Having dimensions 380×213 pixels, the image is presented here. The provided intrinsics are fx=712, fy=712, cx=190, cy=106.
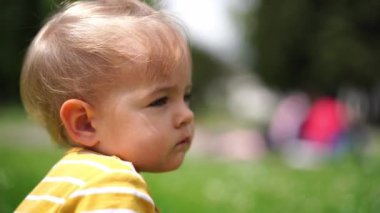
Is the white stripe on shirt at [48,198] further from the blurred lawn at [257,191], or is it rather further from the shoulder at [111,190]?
the blurred lawn at [257,191]

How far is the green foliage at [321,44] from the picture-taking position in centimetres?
2419

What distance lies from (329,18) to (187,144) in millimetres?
22936

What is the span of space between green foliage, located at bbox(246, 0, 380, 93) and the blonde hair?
73.3 ft

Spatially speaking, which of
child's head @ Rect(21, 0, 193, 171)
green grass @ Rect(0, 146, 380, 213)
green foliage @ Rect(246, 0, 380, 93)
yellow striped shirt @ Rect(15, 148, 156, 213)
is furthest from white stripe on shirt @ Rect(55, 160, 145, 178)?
green foliage @ Rect(246, 0, 380, 93)

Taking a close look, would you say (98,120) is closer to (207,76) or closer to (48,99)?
(48,99)

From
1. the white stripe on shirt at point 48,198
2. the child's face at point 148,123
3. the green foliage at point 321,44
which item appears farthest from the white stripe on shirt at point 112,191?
the green foliage at point 321,44

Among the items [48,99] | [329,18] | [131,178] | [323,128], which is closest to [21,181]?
[48,99]

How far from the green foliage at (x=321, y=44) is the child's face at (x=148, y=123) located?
22.4m

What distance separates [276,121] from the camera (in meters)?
16.2

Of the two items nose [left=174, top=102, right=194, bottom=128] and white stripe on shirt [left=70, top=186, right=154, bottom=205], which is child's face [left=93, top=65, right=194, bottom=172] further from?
white stripe on shirt [left=70, top=186, right=154, bottom=205]

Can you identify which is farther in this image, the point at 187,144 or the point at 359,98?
the point at 359,98

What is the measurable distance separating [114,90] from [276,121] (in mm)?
14304

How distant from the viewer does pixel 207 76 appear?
147 feet

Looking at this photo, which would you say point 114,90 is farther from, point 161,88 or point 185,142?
point 185,142
